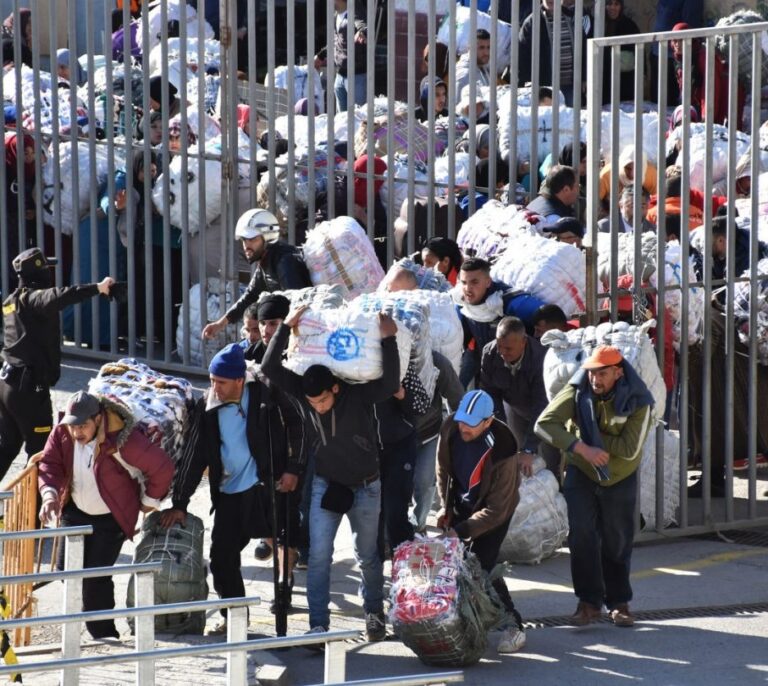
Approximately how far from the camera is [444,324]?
31.2ft

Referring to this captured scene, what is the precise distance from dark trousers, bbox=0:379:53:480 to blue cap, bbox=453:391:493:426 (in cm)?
318

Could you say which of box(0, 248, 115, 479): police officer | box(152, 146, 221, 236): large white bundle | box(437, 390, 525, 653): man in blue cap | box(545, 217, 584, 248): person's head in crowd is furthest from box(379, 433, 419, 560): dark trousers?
box(152, 146, 221, 236): large white bundle

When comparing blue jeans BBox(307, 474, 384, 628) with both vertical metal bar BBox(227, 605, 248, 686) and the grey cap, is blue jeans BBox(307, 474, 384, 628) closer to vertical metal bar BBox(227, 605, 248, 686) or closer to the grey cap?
the grey cap

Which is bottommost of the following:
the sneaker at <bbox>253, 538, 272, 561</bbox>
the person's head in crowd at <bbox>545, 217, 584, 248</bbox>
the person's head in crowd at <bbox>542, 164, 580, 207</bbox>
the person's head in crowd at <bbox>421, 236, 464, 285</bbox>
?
the sneaker at <bbox>253, 538, 272, 561</bbox>

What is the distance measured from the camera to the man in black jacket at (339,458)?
8.31 metres

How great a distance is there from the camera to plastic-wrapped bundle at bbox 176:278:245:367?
12.4 meters

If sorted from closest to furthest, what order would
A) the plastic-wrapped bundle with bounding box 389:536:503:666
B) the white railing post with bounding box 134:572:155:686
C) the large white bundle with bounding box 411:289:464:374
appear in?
the white railing post with bounding box 134:572:155:686
the plastic-wrapped bundle with bounding box 389:536:503:666
the large white bundle with bounding box 411:289:464:374

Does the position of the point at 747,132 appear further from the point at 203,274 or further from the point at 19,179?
the point at 19,179

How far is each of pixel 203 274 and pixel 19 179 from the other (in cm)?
179

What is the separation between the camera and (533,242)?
1009 cm

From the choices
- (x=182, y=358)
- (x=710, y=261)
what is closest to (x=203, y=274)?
(x=182, y=358)

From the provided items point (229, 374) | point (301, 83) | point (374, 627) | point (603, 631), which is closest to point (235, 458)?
point (229, 374)

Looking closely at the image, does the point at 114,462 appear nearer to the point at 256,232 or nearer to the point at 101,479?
the point at 101,479

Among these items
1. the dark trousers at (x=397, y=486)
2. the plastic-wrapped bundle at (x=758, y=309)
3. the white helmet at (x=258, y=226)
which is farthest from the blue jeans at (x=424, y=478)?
the plastic-wrapped bundle at (x=758, y=309)
